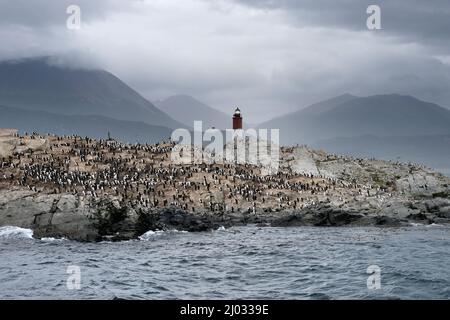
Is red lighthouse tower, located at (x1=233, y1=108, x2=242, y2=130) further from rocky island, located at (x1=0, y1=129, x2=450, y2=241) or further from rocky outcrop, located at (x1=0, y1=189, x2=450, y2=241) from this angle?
rocky outcrop, located at (x1=0, y1=189, x2=450, y2=241)

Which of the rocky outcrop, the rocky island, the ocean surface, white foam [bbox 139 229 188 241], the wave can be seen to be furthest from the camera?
the rocky island

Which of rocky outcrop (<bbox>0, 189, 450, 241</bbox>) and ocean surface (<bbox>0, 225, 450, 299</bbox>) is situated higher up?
rocky outcrop (<bbox>0, 189, 450, 241</bbox>)

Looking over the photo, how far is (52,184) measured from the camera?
88375 mm

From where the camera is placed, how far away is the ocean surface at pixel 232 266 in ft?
113

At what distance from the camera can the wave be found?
67.3 m

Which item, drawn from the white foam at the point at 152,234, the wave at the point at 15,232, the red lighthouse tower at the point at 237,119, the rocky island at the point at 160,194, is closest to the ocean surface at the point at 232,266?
the wave at the point at 15,232

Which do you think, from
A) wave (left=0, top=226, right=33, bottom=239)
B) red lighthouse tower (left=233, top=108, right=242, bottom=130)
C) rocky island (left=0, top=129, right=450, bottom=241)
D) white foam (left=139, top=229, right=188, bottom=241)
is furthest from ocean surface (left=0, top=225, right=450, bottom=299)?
red lighthouse tower (left=233, top=108, right=242, bottom=130)

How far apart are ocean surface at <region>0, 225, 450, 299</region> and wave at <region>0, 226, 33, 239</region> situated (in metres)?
0.12

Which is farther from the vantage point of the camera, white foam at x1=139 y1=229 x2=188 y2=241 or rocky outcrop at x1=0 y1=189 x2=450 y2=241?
rocky outcrop at x1=0 y1=189 x2=450 y2=241

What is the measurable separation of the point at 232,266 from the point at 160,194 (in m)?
48.3

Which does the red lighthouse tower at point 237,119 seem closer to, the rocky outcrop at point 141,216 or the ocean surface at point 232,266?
the rocky outcrop at point 141,216

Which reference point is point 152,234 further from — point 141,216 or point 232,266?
point 232,266
